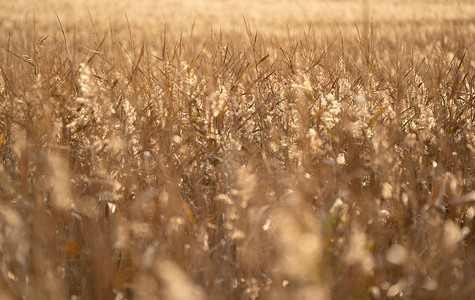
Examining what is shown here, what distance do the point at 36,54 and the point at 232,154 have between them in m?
0.75

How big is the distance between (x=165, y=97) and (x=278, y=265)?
2.61ft

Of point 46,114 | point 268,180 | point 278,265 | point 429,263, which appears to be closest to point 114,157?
point 46,114

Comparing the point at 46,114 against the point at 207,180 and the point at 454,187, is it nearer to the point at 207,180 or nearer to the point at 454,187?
the point at 207,180

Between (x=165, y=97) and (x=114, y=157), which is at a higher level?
(x=165, y=97)

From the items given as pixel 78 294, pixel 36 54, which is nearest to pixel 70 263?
pixel 78 294

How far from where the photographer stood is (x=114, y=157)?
127 cm

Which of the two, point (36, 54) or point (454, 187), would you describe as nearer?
point (454, 187)

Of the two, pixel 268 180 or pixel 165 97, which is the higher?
pixel 165 97

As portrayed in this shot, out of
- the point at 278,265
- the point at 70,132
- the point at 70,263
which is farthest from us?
the point at 70,132

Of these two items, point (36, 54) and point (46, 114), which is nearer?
point (46, 114)

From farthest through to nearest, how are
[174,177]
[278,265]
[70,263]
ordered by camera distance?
[174,177] → [70,263] → [278,265]

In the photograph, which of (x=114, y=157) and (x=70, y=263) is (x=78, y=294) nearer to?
(x=70, y=263)

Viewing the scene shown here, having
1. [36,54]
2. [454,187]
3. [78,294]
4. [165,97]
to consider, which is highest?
[36,54]

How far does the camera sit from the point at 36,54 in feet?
4.81
